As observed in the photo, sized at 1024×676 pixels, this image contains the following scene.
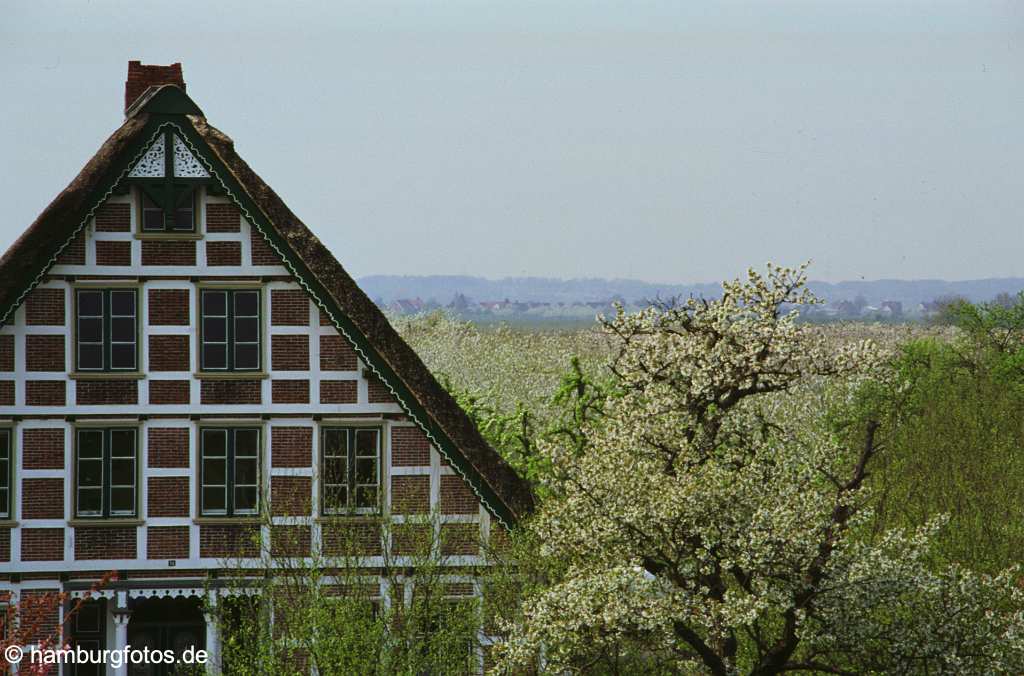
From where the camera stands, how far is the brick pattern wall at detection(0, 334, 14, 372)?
2888cm

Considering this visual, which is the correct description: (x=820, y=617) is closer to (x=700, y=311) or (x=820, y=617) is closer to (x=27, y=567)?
(x=700, y=311)

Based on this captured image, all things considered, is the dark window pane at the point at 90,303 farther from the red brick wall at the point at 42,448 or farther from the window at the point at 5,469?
the window at the point at 5,469

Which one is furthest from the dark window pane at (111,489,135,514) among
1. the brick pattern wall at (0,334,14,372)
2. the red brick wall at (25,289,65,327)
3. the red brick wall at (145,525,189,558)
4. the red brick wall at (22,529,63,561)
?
the red brick wall at (25,289,65,327)

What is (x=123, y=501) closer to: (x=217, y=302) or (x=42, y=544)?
(x=42, y=544)

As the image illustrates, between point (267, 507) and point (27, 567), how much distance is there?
15.3 feet

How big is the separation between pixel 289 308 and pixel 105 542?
5487 mm

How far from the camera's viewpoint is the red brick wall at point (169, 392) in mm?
29344

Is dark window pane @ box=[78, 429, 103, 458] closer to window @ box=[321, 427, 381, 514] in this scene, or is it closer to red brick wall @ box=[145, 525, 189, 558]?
red brick wall @ box=[145, 525, 189, 558]

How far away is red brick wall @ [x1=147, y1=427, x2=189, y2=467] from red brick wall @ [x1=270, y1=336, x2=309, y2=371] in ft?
7.13

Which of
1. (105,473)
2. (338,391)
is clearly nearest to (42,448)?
(105,473)

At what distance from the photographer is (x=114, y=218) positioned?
29266mm

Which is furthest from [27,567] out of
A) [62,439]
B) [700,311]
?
[700,311]

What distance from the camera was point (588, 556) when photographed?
25.4 metres

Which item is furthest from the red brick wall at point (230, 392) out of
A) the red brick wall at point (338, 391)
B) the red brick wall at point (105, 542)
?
the red brick wall at point (105, 542)
